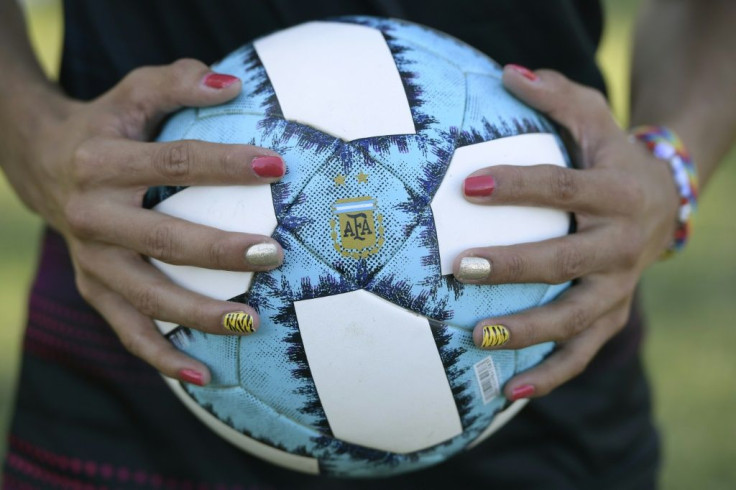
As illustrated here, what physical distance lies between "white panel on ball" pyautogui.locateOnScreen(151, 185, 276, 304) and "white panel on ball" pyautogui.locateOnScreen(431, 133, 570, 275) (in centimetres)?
25

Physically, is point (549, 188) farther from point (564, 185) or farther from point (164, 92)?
point (164, 92)

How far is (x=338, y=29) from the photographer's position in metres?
1.48

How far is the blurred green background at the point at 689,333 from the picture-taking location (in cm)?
333

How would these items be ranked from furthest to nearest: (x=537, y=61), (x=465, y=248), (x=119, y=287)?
(x=537, y=61), (x=119, y=287), (x=465, y=248)

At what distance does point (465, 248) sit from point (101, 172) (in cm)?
58

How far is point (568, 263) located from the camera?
4.55 feet

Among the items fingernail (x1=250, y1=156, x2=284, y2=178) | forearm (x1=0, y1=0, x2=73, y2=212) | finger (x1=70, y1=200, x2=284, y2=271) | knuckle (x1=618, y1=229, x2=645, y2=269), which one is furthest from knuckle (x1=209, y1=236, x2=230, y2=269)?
knuckle (x1=618, y1=229, x2=645, y2=269)

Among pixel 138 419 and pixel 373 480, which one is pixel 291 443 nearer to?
pixel 373 480

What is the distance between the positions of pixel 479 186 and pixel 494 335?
0.74ft

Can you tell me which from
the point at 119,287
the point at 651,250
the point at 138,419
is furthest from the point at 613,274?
the point at 138,419

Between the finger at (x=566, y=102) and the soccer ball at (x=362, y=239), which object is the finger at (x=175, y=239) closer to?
the soccer ball at (x=362, y=239)

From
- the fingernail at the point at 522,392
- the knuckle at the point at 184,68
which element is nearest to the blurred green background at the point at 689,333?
the fingernail at the point at 522,392

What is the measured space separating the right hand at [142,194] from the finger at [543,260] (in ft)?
0.94

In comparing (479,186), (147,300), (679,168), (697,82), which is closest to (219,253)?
(147,300)
